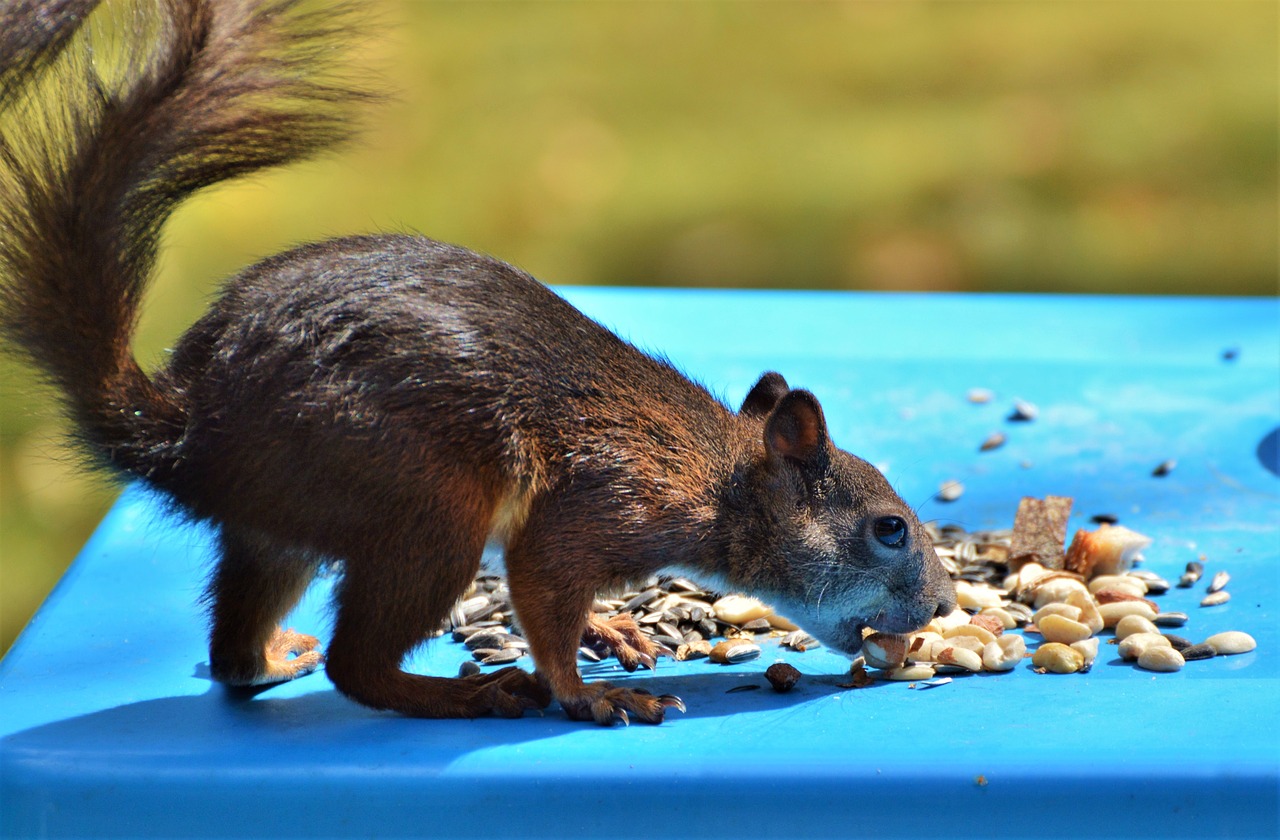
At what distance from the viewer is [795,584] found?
8.66ft

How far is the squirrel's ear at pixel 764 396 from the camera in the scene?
9.33ft

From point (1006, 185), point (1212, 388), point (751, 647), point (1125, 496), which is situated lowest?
Answer: point (751, 647)

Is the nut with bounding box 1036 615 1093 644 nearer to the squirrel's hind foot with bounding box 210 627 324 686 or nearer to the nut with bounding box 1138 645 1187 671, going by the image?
the nut with bounding box 1138 645 1187 671

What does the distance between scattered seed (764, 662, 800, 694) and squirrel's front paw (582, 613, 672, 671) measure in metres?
0.24

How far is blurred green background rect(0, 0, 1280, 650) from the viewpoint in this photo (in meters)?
6.75

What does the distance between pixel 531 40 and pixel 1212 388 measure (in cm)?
641

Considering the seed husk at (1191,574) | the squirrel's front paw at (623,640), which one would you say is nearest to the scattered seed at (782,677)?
the squirrel's front paw at (623,640)

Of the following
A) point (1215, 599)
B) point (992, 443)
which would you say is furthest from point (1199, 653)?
point (992, 443)

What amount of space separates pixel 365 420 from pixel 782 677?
85 cm

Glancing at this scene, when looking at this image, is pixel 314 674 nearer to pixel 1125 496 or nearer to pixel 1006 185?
pixel 1125 496

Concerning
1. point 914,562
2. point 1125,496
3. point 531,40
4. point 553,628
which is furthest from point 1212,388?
point 531,40

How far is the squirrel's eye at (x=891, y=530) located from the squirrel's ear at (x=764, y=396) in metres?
0.33

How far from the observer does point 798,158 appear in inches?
319

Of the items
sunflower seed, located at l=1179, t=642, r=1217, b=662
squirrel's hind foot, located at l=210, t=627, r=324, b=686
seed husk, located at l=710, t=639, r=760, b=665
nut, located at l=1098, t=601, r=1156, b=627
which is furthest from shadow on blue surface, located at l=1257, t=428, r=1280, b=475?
squirrel's hind foot, located at l=210, t=627, r=324, b=686
